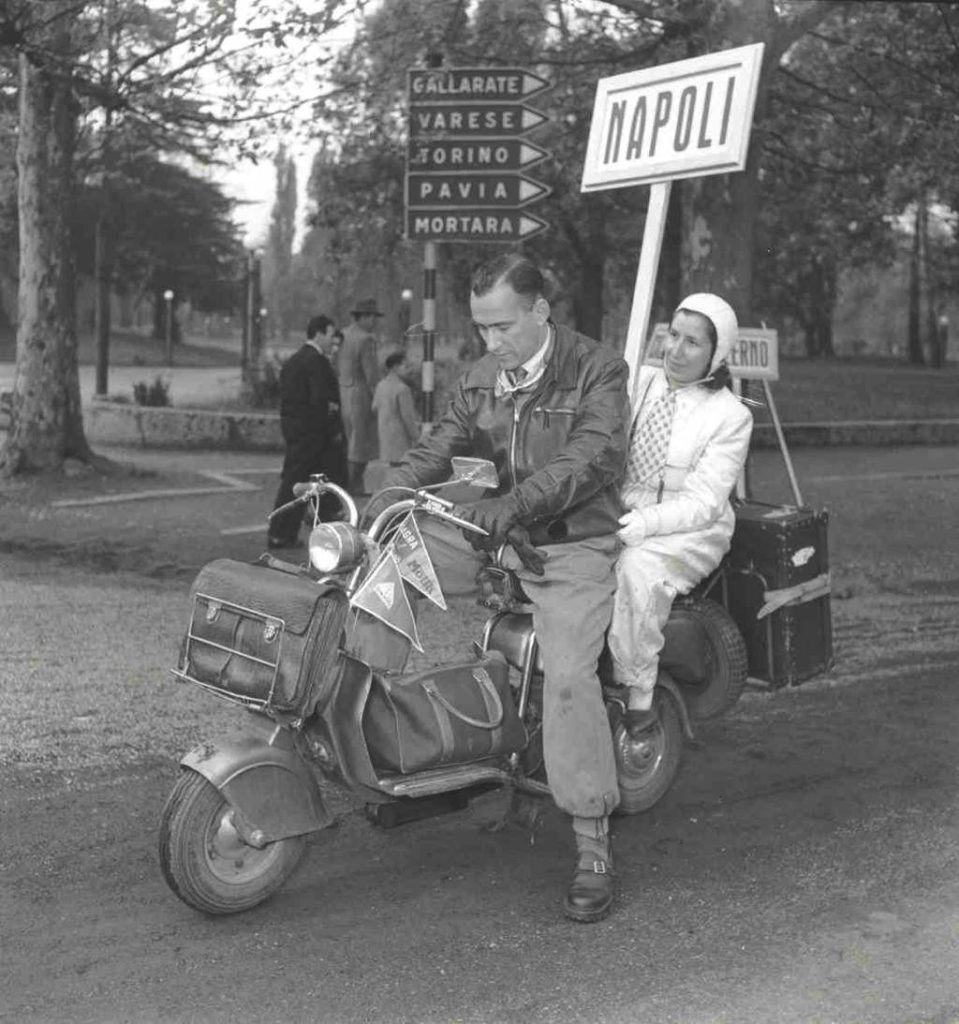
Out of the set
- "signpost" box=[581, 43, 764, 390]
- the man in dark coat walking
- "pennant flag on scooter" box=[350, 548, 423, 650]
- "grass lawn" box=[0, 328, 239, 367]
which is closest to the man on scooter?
"pennant flag on scooter" box=[350, 548, 423, 650]

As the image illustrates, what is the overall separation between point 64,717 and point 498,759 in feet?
8.13

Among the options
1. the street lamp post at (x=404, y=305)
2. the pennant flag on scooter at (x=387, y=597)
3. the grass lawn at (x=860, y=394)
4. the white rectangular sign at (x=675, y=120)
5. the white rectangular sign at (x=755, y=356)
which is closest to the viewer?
the pennant flag on scooter at (x=387, y=597)

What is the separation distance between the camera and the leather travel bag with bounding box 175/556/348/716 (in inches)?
153

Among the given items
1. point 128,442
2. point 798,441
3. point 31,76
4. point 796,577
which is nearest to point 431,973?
point 796,577

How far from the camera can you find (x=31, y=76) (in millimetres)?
15844

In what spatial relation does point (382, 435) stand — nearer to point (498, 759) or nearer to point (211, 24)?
point (211, 24)

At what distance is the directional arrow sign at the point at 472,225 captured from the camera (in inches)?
420

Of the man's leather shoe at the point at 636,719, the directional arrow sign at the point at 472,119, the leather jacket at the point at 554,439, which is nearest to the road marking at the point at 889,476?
the directional arrow sign at the point at 472,119

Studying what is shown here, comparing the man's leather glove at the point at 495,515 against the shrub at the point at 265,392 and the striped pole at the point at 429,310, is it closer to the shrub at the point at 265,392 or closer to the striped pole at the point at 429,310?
the striped pole at the point at 429,310

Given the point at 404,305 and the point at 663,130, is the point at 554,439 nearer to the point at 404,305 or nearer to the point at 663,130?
the point at 663,130

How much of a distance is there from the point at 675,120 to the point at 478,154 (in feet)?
15.2

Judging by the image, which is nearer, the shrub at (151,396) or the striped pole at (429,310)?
the striped pole at (429,310)

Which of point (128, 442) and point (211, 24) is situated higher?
point (211, 24)

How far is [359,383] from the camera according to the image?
561 inches
